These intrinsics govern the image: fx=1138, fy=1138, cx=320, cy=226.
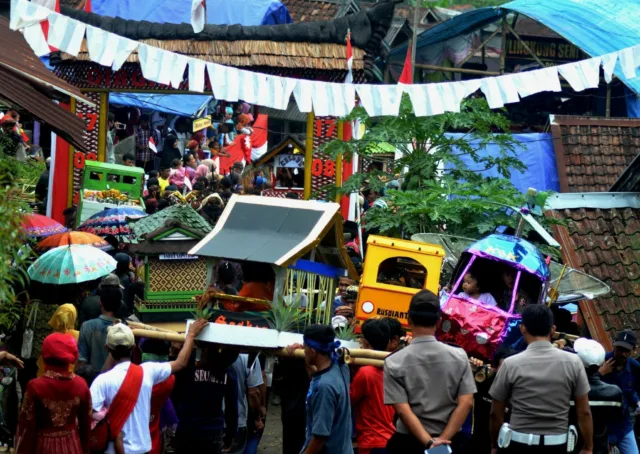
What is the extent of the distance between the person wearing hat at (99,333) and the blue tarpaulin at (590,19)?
57.0 ft

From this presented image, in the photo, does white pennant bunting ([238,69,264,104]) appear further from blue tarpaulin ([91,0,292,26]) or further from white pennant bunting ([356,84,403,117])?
blue tarpaulin ([91,0,292,26])

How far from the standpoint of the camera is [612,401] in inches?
348

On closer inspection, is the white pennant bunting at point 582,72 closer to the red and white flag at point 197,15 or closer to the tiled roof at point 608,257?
the tiled roof at point 608,257

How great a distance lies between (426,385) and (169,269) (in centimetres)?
449

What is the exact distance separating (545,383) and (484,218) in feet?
17.1

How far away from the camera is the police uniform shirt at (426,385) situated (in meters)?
7.00

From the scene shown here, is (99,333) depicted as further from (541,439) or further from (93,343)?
(541,439)

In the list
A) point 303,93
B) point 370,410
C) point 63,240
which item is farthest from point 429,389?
point 303,93

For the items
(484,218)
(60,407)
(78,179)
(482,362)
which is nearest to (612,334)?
(484,218)

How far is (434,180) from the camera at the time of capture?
13.4 m

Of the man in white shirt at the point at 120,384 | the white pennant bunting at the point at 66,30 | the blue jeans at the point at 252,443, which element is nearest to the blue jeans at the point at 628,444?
the blue jeans at the point at 252,443

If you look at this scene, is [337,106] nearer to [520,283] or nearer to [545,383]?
[520,283]

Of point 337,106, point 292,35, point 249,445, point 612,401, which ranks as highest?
point 292,35

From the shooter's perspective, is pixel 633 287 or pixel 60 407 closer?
pixel 60 407
